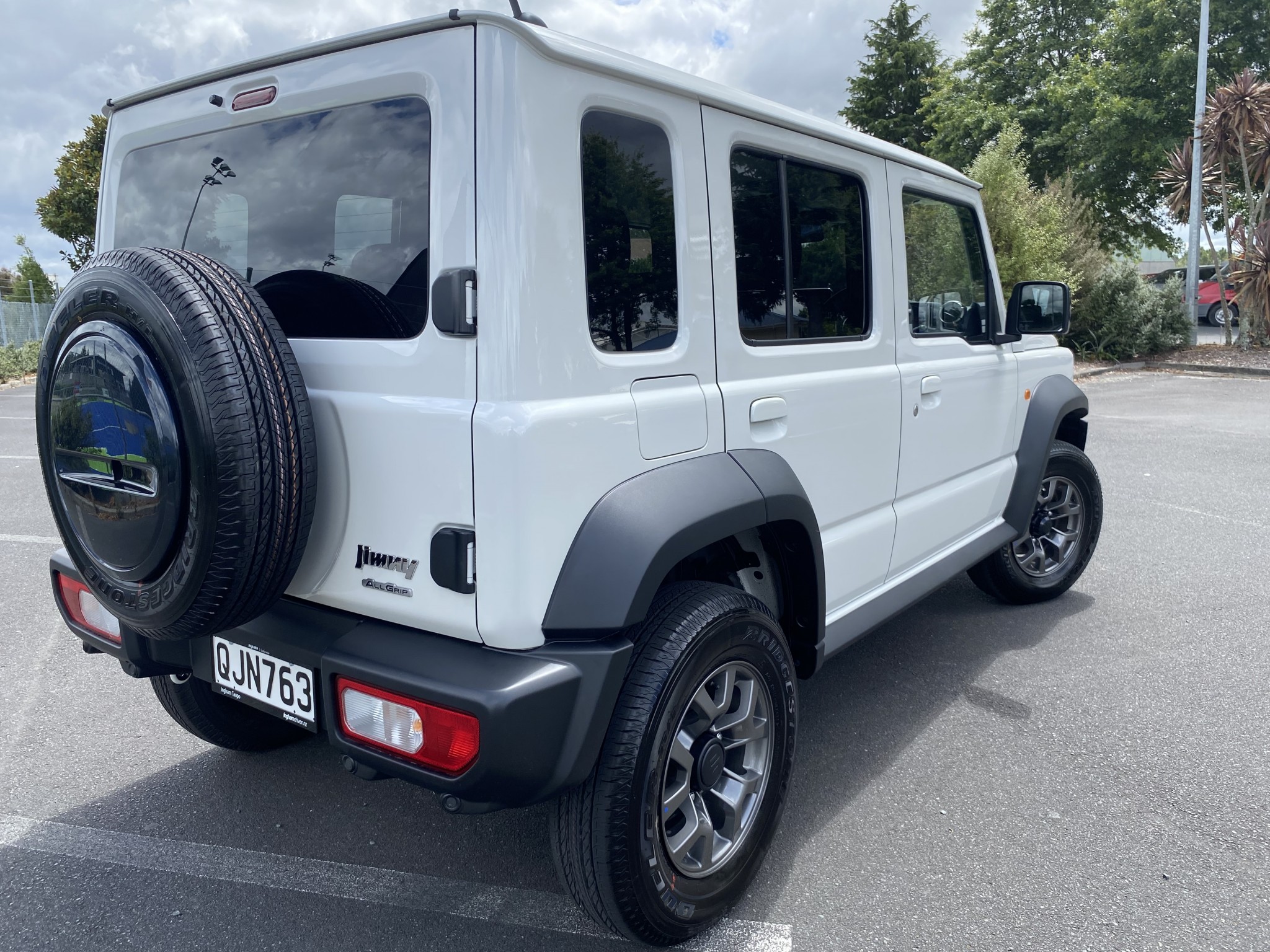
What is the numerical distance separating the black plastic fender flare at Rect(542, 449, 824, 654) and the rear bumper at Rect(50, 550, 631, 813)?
0.26 feet

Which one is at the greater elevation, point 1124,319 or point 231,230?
point 1124,319

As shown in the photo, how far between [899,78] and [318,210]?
99.3 feet

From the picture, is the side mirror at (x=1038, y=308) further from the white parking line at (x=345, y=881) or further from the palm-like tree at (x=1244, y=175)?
the palm-like tree at (x=1244, y=175)

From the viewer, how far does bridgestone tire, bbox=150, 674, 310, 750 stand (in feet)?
9.59

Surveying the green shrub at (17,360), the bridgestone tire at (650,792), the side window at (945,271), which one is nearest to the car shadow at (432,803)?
the bridgestone tire at (650,792)

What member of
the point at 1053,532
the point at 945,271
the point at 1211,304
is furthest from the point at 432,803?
the point at 1211,304

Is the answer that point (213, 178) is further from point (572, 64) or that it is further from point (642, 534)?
point (642, 534)

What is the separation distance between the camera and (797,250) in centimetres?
263

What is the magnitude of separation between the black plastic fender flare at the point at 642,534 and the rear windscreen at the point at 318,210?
0.58m

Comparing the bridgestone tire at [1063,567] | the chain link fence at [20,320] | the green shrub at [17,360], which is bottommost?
the bridgestone tire at [1063,567]

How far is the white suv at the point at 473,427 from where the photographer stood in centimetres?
183

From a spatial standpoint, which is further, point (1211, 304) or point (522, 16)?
point (1211, 304)

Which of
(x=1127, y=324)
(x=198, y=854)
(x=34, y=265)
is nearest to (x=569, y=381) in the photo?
(x=198, y=854)

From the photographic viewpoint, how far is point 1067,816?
273cm
